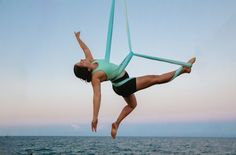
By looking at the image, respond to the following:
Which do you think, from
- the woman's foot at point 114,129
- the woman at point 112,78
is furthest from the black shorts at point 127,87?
the woman's foot at point 114,129

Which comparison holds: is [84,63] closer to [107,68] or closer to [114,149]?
[107,68]

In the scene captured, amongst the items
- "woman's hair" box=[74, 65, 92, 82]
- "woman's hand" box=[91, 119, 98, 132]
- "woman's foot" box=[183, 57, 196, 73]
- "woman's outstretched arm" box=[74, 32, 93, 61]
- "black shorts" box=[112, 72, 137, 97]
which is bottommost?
"woman's hand" box=[91, 119, 98, 132]

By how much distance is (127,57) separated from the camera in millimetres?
6699

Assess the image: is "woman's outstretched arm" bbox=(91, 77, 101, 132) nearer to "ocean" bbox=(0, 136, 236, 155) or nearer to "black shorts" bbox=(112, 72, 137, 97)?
"black shorts" bbox=(112, 72, 137, 97)

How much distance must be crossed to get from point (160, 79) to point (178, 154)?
192 feet

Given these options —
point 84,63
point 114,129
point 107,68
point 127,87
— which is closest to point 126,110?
point 114,129

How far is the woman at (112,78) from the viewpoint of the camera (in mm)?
6521

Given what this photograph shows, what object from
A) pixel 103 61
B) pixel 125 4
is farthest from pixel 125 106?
pixel 125 4

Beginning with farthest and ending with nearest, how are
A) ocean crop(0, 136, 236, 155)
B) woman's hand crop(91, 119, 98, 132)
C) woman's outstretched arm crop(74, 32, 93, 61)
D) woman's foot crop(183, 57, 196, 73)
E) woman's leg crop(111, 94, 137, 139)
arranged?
ocean crop(0, 136, 236, 155), woman's leg crop(111, 94, 137, 139), woman's outstretched arm crop(74, 32, 93, 61), woman's foot crop(183, 57, 196, 73), woman's hand crop(91, 119, 98, 132)

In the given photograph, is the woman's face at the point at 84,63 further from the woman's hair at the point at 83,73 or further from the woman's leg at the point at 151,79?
the woman's leg at the point at 151,79

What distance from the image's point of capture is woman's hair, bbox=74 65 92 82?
6.70 meters

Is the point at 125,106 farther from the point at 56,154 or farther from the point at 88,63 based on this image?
the point at 56,154

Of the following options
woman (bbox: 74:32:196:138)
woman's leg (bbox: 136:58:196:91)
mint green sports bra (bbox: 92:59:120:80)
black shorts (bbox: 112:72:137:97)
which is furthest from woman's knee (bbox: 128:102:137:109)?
mint green sports bra (bbox: 92:59:120:80)

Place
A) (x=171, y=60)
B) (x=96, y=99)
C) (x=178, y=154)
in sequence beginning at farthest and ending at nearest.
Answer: (x=178, y=154), (x=171, y=60), (x=96, y=99)
